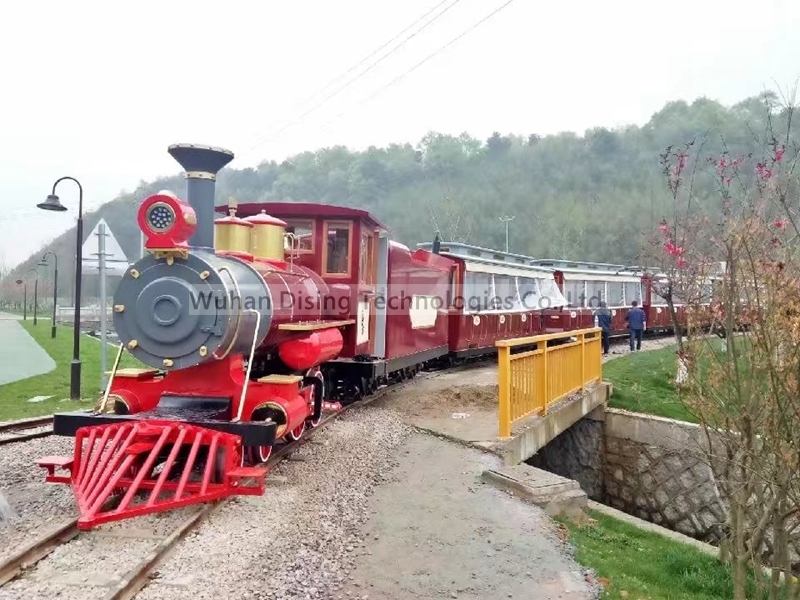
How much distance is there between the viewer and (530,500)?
5852mm

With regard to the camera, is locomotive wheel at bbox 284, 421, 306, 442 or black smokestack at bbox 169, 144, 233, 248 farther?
locomotive wheel at bbox 284, 421, 306, 442

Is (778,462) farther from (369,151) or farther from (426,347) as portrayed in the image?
(369,151)

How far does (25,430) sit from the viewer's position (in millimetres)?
8406

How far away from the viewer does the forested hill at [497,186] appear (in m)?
63.0

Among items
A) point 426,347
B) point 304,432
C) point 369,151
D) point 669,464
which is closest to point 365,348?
point 304,432

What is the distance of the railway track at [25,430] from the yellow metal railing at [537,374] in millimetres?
5553

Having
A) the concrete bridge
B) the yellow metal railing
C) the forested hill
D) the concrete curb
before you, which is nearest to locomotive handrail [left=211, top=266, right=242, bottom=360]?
the concrete bridge

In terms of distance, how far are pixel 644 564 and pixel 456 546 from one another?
188cm

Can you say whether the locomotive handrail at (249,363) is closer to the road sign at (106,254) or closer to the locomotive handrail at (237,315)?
the locomotive handrail at (237,315)

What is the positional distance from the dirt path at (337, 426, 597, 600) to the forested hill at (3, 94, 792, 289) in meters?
48.8

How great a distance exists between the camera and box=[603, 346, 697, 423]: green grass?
38.5 ft

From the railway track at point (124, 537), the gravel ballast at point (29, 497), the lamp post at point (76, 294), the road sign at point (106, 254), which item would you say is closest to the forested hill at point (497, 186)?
the lamp post at point (76, 294)

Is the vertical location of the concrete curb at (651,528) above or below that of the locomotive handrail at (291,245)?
below

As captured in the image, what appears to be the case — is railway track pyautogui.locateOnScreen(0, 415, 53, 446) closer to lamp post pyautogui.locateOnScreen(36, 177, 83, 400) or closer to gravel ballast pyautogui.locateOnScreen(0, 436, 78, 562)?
gravel ballast pyautogui.locateOnScreen(0, 436, 78, 562)
